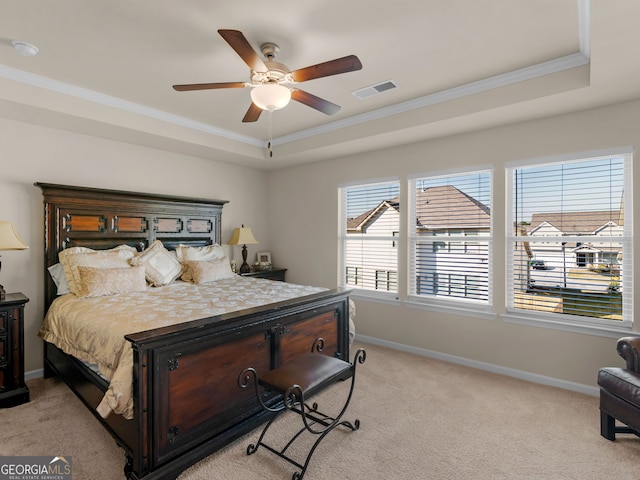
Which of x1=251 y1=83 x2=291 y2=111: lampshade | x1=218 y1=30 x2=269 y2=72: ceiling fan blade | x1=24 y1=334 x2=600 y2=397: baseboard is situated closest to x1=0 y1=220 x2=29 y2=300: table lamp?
x1=24 y1=334 x2=600 y2=397: baseboard

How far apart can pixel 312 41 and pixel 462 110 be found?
1602 millimetres

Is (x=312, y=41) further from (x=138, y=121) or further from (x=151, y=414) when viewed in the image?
(x=151, y=414)

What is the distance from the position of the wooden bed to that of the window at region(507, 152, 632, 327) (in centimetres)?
189

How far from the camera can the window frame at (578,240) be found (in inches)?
116

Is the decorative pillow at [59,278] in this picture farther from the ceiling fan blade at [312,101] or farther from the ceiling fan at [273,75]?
the ceiling fan blade at [312,101]

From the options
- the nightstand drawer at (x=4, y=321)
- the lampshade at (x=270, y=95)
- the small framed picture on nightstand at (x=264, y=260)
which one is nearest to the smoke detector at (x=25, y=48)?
the lampshade at (x=270, y=95)

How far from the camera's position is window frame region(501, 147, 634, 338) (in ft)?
9.63

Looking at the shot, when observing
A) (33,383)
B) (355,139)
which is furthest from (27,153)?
(355,139)

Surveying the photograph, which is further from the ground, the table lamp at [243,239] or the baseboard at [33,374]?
the table lamp at [243,239]

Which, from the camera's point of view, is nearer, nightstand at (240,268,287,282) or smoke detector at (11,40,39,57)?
smoke detector at (11,40,39,57)

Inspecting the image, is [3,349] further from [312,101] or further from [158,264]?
[312,101]

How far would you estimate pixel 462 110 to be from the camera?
320cm

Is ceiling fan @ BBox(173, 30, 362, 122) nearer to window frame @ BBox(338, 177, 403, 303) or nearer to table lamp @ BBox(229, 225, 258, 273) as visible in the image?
window frame @ BBox(338, 177, 403, 303)

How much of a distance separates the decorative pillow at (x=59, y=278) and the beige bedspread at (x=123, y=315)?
126 millimetres
